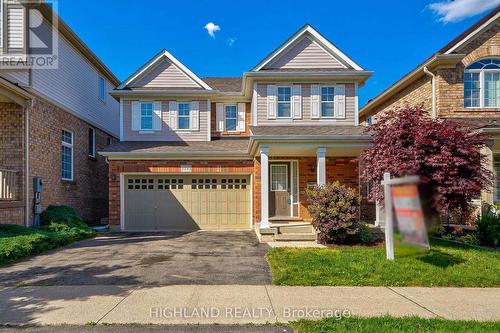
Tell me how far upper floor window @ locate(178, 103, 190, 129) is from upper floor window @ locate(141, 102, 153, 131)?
1374mm

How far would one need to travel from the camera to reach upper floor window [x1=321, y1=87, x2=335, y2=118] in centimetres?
1404

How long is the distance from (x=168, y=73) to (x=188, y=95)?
5.58 feet

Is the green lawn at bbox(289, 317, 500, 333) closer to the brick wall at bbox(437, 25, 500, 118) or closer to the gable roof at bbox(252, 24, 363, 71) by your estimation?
the brick wall at bbox(437, 25, 500, 118)

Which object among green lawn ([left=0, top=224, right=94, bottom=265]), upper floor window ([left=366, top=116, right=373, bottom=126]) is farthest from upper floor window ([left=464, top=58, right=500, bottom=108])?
green lawn ([left=0, top=224, right=94, bottom=265])

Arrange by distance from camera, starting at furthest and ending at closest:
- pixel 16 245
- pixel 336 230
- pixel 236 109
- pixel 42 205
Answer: pixel 236 109 → pixel 42 205 → pixel 336 230 → pixel 16 245

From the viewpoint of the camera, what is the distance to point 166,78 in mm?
15727

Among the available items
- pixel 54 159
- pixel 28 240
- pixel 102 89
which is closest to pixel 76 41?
pixel 102 89

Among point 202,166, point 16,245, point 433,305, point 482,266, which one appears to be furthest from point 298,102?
point 16,245

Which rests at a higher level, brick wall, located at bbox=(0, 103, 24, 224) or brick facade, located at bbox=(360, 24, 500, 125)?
brick facade, located at bbox=(360, 24, 500, 125)

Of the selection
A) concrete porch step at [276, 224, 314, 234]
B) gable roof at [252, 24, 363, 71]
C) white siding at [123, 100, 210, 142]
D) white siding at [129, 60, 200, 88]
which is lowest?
concrete porch step at [276, 224, 314, 234]

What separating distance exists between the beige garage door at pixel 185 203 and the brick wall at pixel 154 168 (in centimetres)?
37

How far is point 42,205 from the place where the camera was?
40.2ft

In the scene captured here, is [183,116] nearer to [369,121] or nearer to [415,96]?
[415,96]

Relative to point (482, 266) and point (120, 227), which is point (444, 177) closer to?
point (482, 266)
